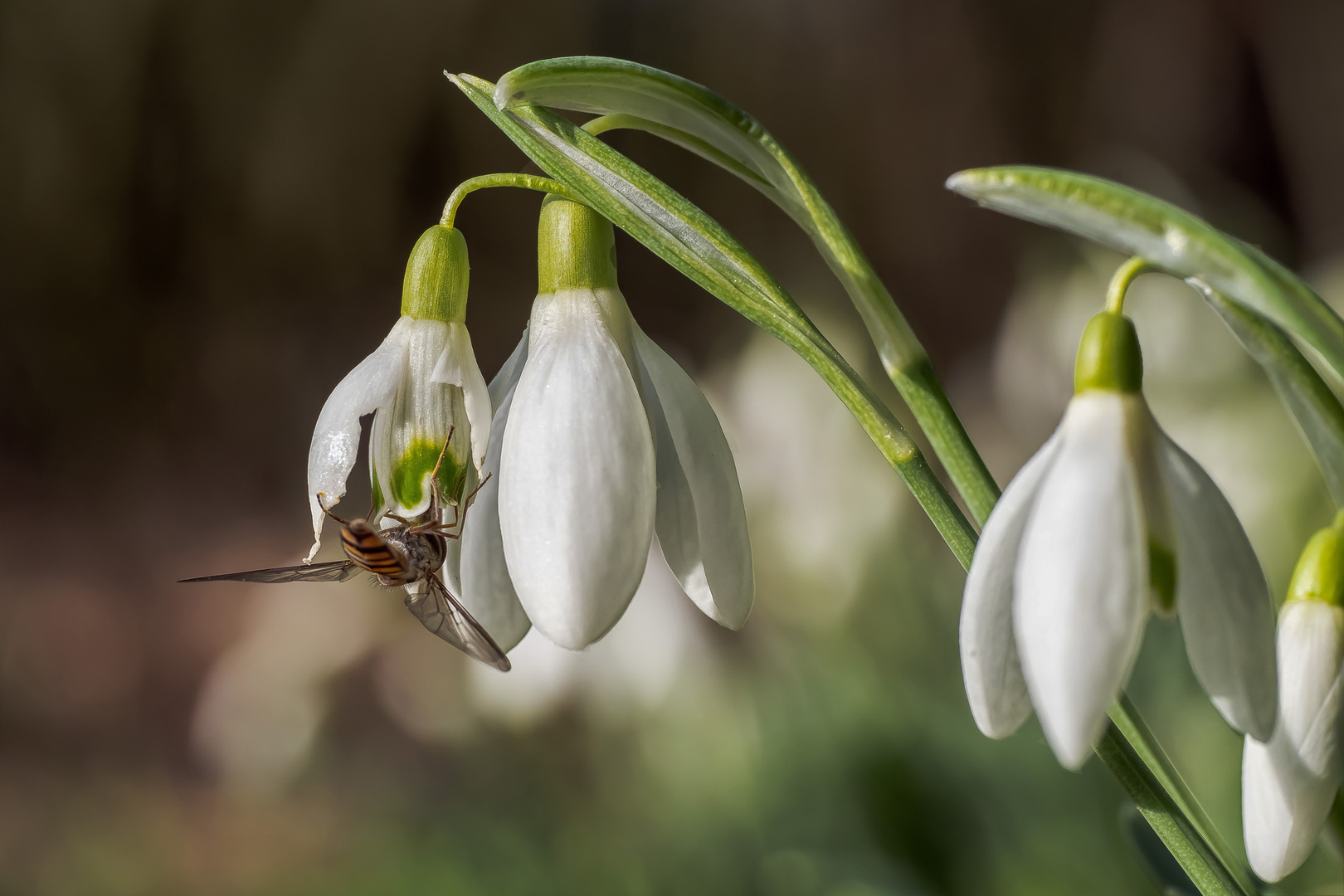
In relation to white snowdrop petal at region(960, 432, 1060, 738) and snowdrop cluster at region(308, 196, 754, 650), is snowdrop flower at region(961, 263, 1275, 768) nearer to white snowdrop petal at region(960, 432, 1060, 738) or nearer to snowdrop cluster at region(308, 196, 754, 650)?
white snowdrop petal at region(960, 432, 1060, 738)

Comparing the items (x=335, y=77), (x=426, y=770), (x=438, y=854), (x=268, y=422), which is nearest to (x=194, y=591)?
(x=268, y=422)

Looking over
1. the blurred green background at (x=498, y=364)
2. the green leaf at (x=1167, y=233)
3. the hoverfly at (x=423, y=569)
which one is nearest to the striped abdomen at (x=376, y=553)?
the hoverfly at (x=423, y=569)

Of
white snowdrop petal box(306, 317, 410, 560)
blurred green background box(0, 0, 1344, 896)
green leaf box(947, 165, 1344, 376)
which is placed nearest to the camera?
green leaf box(947, 165, 1344, 376)

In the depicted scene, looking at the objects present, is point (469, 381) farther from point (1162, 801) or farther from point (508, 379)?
point (1162, 801)

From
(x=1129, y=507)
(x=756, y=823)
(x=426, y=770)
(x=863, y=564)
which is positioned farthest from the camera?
(x=426, y=770)

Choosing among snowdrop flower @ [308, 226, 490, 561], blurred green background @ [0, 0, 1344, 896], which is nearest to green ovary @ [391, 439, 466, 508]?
snowdrop flower @ [308, 226, 490, 561]

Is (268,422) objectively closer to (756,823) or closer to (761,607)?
(761,607)
